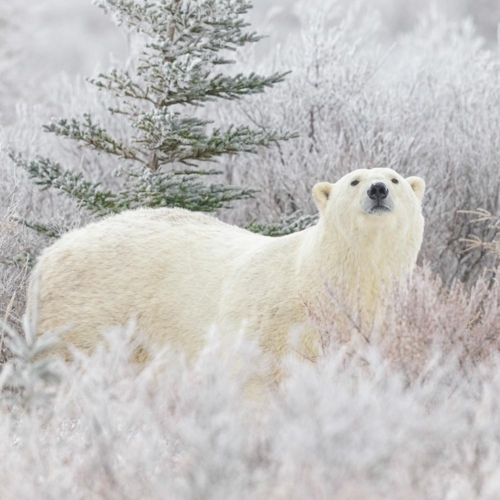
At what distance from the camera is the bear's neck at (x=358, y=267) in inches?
173

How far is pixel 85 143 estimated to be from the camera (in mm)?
6719

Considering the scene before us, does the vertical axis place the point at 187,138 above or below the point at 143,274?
above

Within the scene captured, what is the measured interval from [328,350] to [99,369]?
1374 mm

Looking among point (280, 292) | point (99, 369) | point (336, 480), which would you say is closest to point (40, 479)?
point (99, 369)

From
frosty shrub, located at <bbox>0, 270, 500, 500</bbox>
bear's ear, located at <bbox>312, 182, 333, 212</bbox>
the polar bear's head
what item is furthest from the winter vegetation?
bear's ear, located at <bbox>312, 182, 333, 212</bbox>

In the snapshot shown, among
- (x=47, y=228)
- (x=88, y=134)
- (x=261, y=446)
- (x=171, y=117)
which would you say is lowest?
(x=261, y=446)

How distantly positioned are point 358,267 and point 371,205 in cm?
31

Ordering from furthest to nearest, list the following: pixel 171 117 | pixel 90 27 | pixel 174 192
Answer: pixel 90 27
pixel 174 192
pixel 171 117

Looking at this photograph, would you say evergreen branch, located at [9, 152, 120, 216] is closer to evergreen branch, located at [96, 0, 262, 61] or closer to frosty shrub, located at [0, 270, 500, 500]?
evergreen branch, located at [96, 0, 262, 61]

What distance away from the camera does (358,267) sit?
4.43m

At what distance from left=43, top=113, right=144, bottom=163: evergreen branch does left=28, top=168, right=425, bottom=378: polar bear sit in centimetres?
111

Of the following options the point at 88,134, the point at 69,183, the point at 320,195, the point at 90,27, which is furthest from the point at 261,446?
the point at 90,27

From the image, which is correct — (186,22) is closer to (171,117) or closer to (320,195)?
(171,117)

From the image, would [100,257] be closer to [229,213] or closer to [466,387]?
[466,387]
